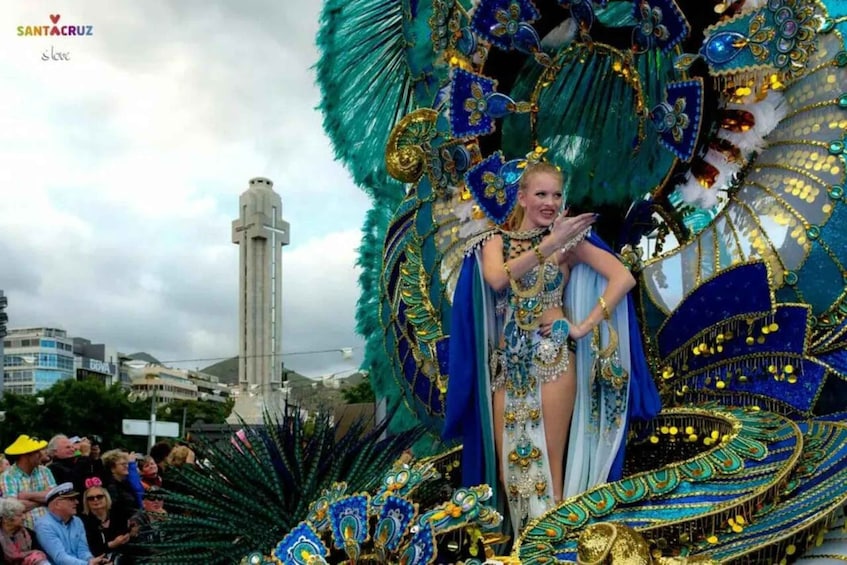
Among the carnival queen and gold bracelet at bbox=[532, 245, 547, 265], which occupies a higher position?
gold bracelet at bbox=[532, 245, 547, 265]

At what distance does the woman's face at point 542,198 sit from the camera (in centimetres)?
381

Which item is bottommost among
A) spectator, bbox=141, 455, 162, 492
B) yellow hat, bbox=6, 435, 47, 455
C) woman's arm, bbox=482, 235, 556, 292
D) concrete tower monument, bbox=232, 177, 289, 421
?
spectator, bbox=141, 455, 162, 492

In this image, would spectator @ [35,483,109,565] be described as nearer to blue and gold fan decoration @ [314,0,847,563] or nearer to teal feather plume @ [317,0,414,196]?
blue and gold fan decoration @ [314,0,847,563]

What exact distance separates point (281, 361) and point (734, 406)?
4399cm

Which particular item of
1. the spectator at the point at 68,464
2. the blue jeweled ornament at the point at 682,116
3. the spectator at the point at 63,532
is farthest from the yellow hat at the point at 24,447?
the blue jeweled ornament at the point at 682,116

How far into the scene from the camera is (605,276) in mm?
3869

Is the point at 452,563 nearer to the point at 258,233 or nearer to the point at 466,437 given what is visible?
the point at 466,437

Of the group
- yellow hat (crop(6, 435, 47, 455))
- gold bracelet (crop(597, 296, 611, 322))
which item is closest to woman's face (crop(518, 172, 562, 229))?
gold bracelet (crop(597, 296, 611, 322))

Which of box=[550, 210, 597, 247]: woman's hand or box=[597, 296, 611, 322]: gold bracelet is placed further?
box=[597, 296, 611, 322]: gold bracelet

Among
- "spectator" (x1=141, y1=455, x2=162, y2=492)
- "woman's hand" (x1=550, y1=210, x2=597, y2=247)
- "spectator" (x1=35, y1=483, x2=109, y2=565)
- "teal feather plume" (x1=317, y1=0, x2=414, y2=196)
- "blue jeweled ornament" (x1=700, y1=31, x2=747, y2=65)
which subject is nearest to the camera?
"woman's hand" (x1=550, y1=210, x2=597, y2=247)

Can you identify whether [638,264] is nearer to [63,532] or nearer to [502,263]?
[502,263]

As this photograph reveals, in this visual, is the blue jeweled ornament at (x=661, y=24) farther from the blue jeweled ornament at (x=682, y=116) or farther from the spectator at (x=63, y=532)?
the spectator at (x=63, y=532)

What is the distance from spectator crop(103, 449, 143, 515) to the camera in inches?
210

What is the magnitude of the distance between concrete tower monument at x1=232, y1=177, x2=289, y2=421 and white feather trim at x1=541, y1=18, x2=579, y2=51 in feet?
136
